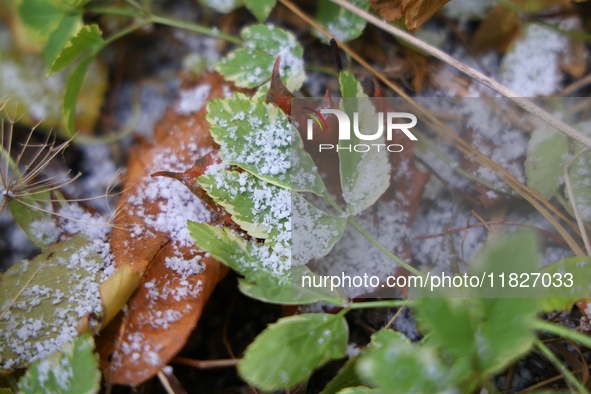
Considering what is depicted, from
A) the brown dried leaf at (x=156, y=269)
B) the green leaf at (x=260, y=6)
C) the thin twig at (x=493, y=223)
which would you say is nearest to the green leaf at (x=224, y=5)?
the green leaf at (x=260, y=6)

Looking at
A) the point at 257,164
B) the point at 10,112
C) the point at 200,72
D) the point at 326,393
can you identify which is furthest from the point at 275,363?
the point at 10,112

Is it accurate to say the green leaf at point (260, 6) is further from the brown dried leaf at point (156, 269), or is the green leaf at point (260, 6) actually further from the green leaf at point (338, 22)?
the brown dried leaf at point (156, 269)

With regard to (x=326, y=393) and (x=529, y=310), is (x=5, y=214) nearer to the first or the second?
(x=326, y=393)

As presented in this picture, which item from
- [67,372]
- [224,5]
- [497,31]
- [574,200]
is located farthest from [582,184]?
[67,372]

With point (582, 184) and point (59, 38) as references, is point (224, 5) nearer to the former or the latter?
point (59, 38)

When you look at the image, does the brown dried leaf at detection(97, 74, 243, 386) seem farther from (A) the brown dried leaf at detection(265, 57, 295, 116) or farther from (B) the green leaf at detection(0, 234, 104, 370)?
(A) the brown dried leaf at detection(265, 57, 295, 116)

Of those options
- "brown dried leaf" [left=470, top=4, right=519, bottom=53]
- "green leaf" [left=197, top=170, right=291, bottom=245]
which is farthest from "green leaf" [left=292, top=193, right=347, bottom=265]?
"brown dried leaf" [left=470, top=4, right=519, bottom=53]
